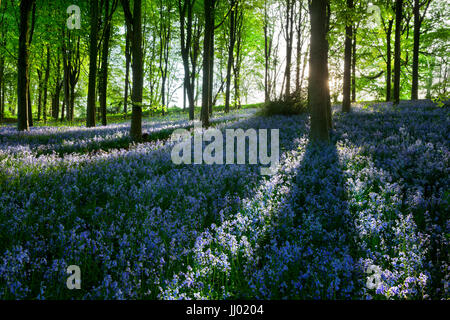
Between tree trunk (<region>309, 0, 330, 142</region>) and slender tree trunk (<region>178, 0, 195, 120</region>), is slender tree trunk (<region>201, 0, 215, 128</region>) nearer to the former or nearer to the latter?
slender tree trunk (<region>178, 0, 195, 120</region>)

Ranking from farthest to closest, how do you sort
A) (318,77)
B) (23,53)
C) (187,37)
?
(187,37)
(23,53)
(318,77)

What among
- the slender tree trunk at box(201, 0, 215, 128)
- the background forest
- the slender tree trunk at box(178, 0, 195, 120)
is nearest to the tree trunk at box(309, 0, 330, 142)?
the background forest

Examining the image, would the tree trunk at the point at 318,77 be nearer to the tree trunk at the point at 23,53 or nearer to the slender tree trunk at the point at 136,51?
the slender tree trunk at the point at 136,51

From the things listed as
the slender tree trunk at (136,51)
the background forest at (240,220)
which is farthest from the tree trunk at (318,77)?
the slender tree trunk at (136,51)

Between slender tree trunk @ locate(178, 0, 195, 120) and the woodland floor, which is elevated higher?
slender tree trunk @ locate(178, 0, 195, 120)

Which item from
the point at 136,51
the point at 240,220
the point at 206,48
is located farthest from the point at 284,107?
the point at 240,220

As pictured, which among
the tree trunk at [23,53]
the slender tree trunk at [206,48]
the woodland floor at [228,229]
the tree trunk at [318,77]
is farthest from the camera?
the slender tree trunk at [206,48]

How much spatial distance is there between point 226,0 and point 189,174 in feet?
61.0

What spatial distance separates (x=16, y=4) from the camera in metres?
18.2

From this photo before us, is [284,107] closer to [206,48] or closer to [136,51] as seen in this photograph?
[206,48]

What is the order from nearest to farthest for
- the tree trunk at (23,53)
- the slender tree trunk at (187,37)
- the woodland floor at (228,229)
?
1. the woodland floor at (228,229)
2. the tree trunk at (23,53)
3. the slender tree trunk at (187,37)

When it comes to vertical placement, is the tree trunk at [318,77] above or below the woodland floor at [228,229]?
above

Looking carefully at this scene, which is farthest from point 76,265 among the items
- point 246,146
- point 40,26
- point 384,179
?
point 40,26

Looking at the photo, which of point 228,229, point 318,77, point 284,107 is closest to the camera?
point 228,229
